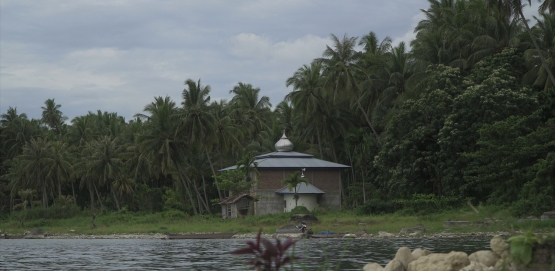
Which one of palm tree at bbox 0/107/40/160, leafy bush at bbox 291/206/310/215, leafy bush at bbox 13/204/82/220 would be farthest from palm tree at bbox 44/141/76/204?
leafy bush at bbox 291/206/310/215

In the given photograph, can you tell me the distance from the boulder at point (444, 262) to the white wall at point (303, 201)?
38342 millimetres

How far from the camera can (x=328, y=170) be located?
52562mm

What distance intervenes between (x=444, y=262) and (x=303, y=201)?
3900 centimetres

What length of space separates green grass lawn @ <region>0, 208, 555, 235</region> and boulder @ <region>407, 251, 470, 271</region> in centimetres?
1190

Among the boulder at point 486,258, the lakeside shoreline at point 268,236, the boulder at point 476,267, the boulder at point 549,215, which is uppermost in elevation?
the boulder at point 549,215

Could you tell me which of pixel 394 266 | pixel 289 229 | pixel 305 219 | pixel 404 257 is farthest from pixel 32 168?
pixel 394 266

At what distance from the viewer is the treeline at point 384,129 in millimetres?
36594

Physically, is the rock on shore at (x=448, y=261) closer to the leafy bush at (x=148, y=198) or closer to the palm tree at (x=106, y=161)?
the palm tree at (x=106, y=161)

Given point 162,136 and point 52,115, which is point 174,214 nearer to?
point 162,136

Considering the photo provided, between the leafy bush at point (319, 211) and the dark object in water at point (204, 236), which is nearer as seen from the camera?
the dark object in water at point (204, 236)

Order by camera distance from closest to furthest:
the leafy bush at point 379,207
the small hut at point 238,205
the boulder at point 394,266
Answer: the boulder at point 394,266, the leafy bush at point 379,207, the small hut at point 238,205

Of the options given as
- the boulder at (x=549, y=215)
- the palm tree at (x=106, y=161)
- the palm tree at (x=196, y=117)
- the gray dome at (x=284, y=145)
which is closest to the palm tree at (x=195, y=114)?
the palm tree at (x=196, y=117)

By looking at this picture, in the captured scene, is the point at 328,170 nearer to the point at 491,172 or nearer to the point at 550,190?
the point at 491,172

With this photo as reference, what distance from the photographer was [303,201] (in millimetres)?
49688
